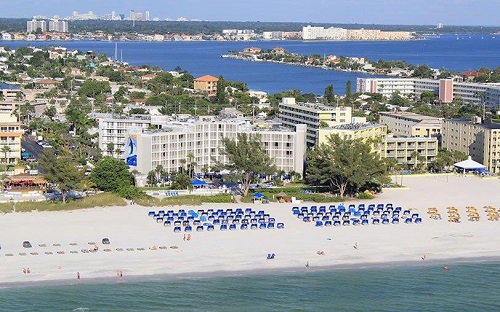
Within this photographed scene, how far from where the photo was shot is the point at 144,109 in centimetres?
5466

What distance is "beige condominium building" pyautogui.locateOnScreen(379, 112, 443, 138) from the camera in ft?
146

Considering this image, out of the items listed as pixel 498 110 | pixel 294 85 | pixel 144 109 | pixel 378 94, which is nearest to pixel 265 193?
pixel 144 109

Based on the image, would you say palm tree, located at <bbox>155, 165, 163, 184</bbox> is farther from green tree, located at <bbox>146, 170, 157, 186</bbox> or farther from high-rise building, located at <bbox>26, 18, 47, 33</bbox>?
high-rise building, located at <bbox>26, 18, 47, 33</bbox>

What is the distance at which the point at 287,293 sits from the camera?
73.2ft

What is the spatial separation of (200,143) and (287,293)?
1567cm

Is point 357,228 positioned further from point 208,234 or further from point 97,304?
point 97,304

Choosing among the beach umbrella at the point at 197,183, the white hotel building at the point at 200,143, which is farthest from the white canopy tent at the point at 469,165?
the beach umbrella at the point at 197,183

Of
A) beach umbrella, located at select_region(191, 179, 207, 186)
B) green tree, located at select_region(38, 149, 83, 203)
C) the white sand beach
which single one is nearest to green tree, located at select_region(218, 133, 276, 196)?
beach umbrella, located at select_region(191, 179, 207, 186)

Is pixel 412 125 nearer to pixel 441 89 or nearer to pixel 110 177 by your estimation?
pixel 110 177

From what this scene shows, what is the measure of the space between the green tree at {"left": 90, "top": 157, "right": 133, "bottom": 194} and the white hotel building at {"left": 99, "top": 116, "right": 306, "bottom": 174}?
2.26 meters

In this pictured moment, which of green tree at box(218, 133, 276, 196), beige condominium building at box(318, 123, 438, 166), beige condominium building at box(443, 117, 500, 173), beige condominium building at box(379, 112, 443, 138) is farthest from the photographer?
beige condominium building at box(379, 112, 443, 138)

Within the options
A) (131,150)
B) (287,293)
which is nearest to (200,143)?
(131,150)

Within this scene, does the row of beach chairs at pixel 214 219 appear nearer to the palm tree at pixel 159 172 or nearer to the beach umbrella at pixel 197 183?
the beach umbrella at pixel 197 183

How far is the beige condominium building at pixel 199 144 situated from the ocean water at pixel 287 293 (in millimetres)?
12607
